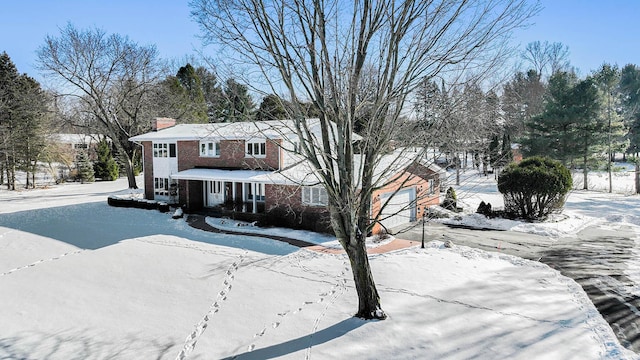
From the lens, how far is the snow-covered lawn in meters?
7.09

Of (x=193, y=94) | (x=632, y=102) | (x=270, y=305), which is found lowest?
(x=270, y=305)

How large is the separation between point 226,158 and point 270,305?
12945mm

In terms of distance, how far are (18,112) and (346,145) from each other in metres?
31.9

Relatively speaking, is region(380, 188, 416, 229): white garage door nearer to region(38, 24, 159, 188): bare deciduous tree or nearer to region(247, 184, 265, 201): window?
region(247, 184, 265, 201): window

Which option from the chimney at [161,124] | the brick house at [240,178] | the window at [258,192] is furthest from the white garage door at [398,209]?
the chimney at [161,124]

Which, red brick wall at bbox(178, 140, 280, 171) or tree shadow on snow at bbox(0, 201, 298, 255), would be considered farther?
red brick wall at bbox(178, 140, 280, 171)

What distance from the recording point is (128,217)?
64.6ft

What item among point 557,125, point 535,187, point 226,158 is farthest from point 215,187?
point 557,125

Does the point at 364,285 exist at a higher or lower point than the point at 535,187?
lower

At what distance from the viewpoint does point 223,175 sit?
19156 millimetres

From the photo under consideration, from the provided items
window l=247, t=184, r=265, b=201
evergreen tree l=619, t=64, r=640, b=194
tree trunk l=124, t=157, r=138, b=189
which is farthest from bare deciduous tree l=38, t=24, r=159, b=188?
evergreen tree l=619, t=64, r=640, b=194

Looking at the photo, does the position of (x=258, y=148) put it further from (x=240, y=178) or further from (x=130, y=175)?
(x=130, y=175)

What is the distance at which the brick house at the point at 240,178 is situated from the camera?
17.0 metres

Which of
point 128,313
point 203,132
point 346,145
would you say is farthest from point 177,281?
point 203,132
